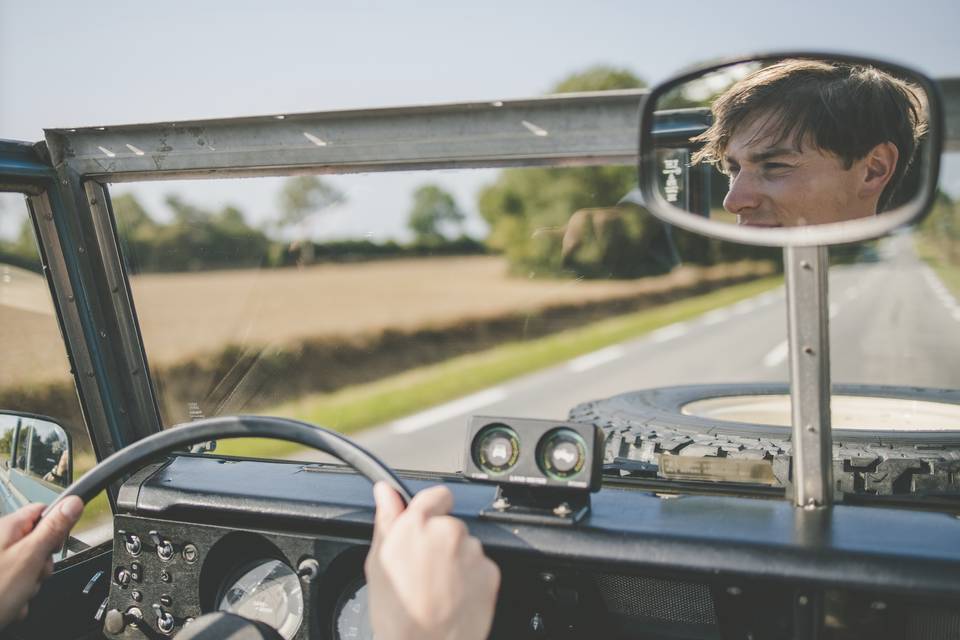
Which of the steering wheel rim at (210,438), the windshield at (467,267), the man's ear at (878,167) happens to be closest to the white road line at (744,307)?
the windshield at (467,267)

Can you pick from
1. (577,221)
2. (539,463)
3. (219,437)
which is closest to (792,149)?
(577,221)

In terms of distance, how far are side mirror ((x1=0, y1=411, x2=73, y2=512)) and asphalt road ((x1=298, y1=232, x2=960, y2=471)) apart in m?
3.27

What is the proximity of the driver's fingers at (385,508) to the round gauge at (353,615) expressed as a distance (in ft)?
1.75

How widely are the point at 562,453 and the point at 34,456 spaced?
1760 millimetres

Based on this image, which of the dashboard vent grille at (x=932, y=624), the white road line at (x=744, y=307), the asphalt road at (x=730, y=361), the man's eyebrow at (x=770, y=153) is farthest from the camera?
the white road line at (x=744, y=307)

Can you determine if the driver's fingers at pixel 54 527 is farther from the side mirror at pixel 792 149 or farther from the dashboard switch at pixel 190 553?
the side mirror at pixel 792 149

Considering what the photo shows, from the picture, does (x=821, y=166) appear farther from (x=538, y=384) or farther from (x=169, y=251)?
(x=538, y=384)

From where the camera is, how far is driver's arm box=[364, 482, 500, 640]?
128 centimetres

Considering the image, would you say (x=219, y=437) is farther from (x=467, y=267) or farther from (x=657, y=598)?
(x=467, y=267)

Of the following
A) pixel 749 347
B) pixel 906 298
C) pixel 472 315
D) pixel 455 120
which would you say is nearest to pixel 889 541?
pixel 455 120

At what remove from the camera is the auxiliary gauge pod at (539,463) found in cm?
164

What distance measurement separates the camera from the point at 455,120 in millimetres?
2102

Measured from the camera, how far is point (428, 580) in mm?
1302

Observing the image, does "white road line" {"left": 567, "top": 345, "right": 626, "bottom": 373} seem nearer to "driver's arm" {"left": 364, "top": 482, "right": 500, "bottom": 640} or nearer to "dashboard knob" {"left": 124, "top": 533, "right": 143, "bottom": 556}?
"dashboard knob" {"left": 124, "top": 533, "right": 143, "bottom": 556}
